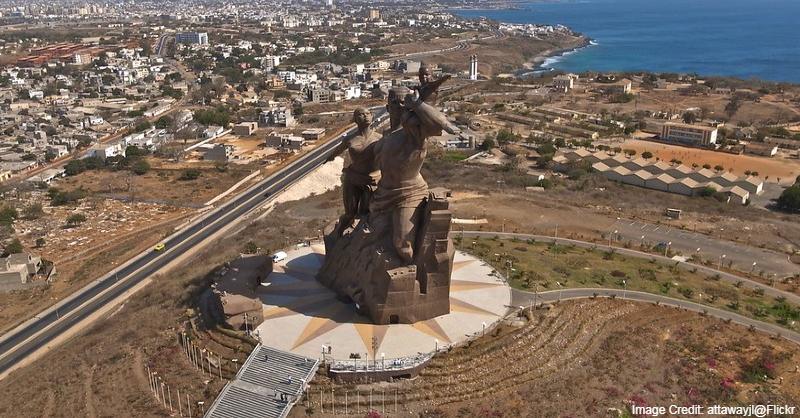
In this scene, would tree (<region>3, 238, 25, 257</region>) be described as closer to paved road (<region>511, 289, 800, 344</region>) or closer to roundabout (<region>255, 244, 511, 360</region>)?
roundabout (<region>255, 244, 511, 360</region>)

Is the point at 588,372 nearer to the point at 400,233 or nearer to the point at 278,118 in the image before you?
the point at 400,233

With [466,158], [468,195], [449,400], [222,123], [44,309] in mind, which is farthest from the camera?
[222,123]

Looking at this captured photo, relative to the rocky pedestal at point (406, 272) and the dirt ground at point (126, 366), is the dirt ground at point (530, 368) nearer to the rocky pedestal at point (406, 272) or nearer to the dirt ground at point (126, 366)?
the dirt ground at point (126, 366)

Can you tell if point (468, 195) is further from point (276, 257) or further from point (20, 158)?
point (20, 158)

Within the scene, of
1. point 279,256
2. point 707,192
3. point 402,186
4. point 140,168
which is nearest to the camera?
point 402,186

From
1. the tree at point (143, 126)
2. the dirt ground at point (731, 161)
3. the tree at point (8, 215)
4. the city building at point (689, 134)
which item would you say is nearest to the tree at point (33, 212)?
the tree at point (8, 215)

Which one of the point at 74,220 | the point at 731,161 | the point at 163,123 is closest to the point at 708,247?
the point at 731,161

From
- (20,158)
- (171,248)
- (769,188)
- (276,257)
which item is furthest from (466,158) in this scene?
(20,158)
